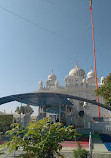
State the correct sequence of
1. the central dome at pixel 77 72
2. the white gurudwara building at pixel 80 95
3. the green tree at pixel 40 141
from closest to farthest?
1. the green tree at pixel 40 141
2. the white gurudwara building at pixel 80 95
3. the central dome at pixel 77 72

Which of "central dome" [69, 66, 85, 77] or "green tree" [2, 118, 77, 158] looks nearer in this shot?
"green tree" [2, 118, 77, 158]

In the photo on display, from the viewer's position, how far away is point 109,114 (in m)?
30.2

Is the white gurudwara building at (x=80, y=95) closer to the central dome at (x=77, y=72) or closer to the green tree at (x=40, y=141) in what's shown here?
the central dome at (x=77, y=72)

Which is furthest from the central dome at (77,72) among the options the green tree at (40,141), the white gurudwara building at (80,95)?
the green tree at (40,141)

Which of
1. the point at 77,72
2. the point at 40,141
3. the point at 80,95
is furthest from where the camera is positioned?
the point at 77,72

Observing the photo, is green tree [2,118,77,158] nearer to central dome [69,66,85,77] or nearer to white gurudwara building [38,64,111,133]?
white gurudwara building [38,64,111,133]

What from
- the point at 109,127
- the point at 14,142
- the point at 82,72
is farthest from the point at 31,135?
the point at 82,72

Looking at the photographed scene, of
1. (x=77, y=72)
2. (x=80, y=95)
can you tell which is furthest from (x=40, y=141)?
(x=77, y=72)

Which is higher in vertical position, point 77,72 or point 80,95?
point 77,72

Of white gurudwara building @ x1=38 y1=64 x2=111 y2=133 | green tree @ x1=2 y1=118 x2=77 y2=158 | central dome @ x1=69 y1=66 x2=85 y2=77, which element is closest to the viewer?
green tree @ x1=2 y1=118 x2=77 y2=158

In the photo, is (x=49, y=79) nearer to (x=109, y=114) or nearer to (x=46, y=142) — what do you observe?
(x=109, y=114)

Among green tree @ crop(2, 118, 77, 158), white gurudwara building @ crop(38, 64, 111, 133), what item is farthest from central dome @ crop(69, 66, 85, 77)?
green tree @ crop(2, 118, 77, 158)

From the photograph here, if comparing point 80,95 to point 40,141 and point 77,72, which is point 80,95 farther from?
point 40,141

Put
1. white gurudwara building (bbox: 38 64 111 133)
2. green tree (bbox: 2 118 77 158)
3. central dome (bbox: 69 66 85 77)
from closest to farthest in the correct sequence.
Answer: green tree (bbox: 2 118 77 158), white gurudwara building (bbox: 38 64 111 133), central dome (bbox: 69 66 85 77)
